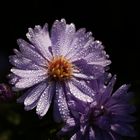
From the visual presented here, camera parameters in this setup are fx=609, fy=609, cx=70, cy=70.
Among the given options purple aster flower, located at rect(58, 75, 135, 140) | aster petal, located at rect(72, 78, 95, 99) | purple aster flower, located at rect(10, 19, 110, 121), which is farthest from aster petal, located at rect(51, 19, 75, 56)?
purple aster flower, located at rect(58, 75, 135, 140)

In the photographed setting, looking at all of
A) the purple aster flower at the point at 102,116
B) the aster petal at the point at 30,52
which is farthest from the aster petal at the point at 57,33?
the purple aster flower at the point at 102,116

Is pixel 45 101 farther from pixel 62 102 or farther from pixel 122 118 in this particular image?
pixel 122 118

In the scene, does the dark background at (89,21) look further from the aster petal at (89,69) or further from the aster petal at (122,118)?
the aster petal at (122,118)

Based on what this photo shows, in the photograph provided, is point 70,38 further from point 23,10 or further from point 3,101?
point 23,10

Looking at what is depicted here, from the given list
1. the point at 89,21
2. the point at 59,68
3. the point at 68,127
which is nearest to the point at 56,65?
the point at 59,68

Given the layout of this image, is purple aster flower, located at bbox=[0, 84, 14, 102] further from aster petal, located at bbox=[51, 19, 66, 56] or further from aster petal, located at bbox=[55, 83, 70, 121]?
aster petal, located at bbox=[51, 19, 66, 56]

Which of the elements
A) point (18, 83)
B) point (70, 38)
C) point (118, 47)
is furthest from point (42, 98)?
point (118, 47)
